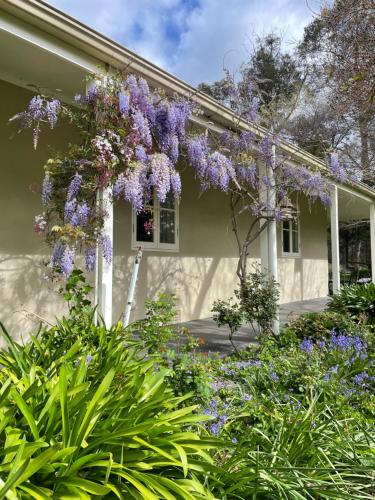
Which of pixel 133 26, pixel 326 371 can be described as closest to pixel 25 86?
pixel 326 371

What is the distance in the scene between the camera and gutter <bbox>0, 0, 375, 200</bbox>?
11.5 ft

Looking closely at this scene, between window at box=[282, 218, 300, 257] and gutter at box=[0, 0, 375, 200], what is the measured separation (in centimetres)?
563

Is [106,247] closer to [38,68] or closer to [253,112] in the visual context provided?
[38,68]

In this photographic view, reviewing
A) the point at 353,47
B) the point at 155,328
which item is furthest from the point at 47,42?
the point at 353,47

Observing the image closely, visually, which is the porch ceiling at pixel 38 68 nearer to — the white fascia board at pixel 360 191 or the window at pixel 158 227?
the window at pixel 158 227

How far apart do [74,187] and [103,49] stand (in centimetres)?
146

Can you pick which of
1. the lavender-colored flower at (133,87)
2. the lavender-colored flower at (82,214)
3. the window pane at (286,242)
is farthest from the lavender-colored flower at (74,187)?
the window pane at (286,242)

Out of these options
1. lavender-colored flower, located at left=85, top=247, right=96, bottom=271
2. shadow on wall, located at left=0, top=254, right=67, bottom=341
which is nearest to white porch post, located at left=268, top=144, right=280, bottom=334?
lavender-colored flower, located at left=85, top=247, right=96, bottom=271

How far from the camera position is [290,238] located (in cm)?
1156

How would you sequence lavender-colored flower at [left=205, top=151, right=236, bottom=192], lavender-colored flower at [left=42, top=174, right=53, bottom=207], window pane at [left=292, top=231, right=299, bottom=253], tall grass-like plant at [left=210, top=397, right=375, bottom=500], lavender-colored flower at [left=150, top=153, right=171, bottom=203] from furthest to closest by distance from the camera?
window pane at [left=292, top=231, right=299, bottom=253] < lavender-colored flower at [left=205, top=151, right=236, bottom=192] < lavender-colored flower at [left=150, top=153, right=171, bottom=203] < lavender-colored flower at [left=42, top=174, right=53, bottom=207] < tall grass-like plant at [left=210, top=397, right=375, bottom=500]

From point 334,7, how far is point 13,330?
651 centimetres

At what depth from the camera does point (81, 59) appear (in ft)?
13.5

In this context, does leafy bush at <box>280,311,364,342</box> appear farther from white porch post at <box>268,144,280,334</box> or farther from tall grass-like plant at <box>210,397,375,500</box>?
tall grass-like plant at <box>210,397,375,500</box>

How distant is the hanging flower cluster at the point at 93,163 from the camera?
416 cm
